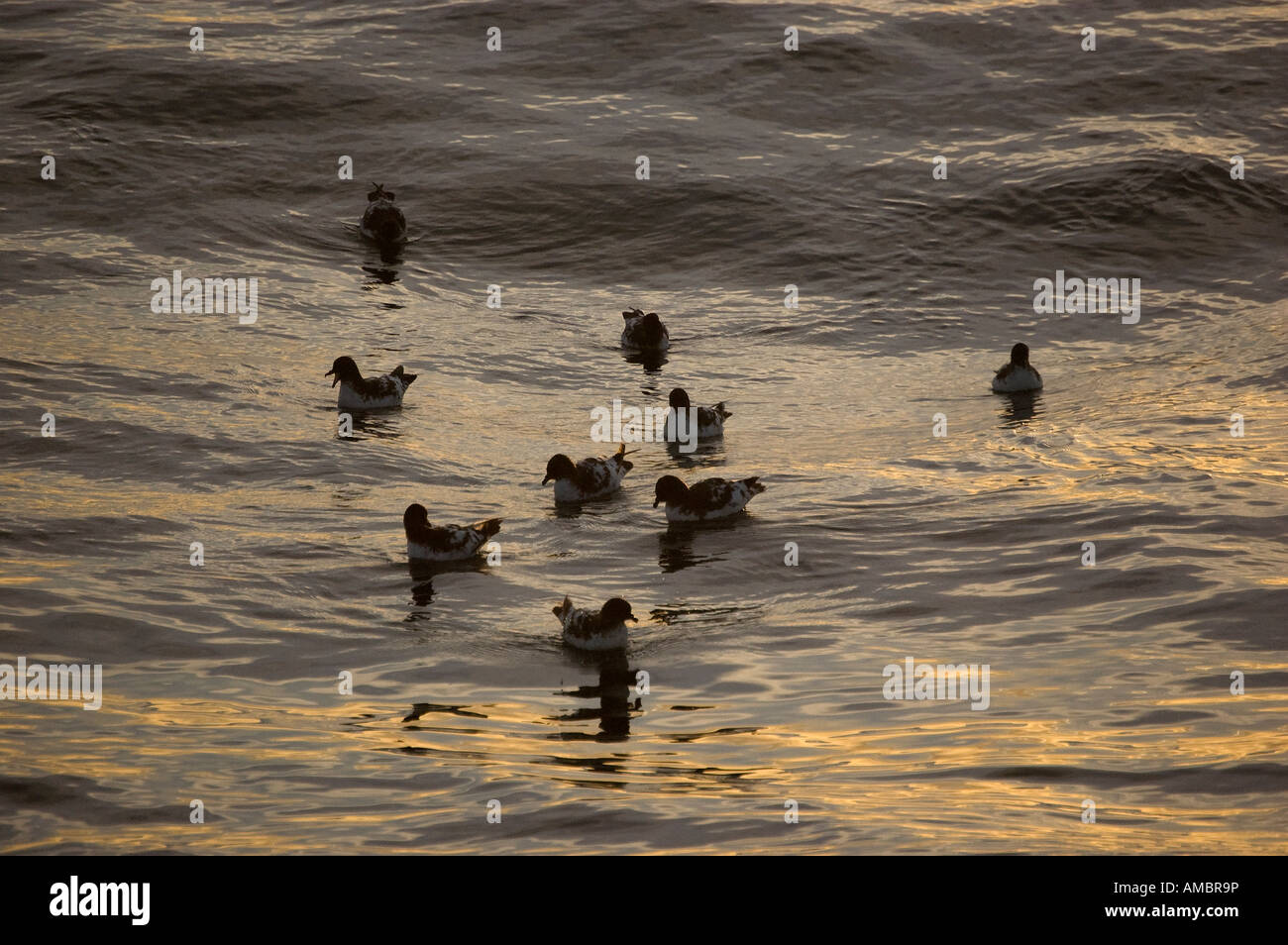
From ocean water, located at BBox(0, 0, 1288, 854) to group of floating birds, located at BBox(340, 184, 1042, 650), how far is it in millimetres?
313

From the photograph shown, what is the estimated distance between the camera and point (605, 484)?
1638 cm

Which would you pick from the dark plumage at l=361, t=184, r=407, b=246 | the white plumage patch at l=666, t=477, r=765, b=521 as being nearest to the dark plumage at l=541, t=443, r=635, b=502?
the white plumage patch at l=666, t=477, r=765, b=521

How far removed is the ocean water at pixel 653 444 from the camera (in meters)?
9.88

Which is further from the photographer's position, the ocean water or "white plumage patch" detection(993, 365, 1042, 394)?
"white plumage patch" detection(993, 365, 1042, 394)

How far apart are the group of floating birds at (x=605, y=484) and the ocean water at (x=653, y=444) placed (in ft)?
1.03

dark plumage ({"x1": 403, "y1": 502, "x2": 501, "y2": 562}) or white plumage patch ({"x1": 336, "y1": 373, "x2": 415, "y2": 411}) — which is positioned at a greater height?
white plumage patch ({"x1": 336, "y1": 373, "x2": 415, "y2": 411})

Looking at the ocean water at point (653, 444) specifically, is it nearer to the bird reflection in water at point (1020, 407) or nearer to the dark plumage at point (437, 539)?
the bird reflection in water at point (1020, 407)

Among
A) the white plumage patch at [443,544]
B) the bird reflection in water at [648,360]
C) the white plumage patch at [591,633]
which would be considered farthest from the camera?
the bird reflection in water at [648,360]

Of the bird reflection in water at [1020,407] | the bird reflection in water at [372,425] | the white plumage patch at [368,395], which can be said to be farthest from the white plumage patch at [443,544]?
the bird reflection in water at [1020,407]

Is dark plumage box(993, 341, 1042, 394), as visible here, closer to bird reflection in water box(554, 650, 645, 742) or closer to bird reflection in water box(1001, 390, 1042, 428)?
bird reflection in water box(1001, 390, 1042, 428)

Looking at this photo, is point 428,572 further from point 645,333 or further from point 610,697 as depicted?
point 645,333

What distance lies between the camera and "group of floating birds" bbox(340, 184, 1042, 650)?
39.5 feet

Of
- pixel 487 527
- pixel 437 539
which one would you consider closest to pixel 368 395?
pixel 487 527

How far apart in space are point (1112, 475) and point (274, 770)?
1047cm
